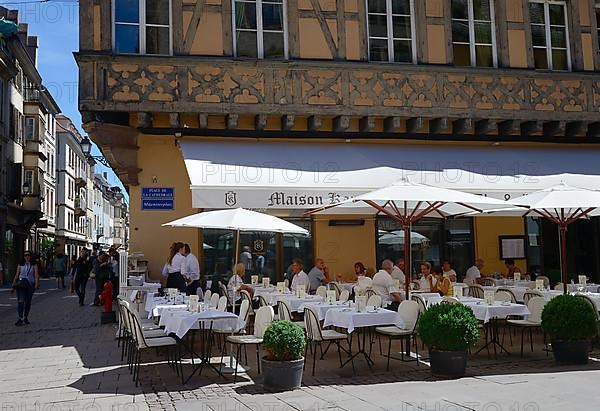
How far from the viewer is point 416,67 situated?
48.6 feet

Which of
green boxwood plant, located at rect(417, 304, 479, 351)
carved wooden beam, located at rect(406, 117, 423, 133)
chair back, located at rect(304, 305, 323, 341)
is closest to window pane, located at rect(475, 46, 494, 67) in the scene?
carved wooden beam, located at rect(406, 117, 423, 133)

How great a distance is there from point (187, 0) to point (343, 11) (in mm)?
3547

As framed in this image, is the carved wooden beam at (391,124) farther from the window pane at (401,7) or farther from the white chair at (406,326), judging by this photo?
the white chair at (406,326)

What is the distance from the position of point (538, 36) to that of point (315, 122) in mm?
6435

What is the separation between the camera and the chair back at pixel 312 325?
878cm

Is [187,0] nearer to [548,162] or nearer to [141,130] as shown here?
[141,130]

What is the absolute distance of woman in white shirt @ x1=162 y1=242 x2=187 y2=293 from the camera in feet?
41.6

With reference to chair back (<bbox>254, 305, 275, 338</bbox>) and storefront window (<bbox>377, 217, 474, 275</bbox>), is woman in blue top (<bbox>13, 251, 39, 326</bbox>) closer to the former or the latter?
chair back (<bbox>254, 305, 275, 338</bbox>)

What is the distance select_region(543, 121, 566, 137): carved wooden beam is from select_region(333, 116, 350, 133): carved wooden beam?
5120 millimetres

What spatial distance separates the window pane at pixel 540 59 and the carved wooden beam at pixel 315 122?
5.87 m

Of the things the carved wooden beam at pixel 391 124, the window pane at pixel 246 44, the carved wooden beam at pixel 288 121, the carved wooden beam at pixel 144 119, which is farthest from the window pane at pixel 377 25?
the carved wooden beam at pixel 144 119

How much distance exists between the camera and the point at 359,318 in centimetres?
897

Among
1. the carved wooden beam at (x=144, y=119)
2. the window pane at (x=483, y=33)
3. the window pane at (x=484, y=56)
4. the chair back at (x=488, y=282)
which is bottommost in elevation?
the chair back at (x=488, y=282)

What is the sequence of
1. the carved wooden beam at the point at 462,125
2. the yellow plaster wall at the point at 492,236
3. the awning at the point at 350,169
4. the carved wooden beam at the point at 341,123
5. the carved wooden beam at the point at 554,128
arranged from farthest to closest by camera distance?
the yellow plaster wall at the point at 492,236, the carved wooden beam at the point at 554,128, the carved wooden beam at the point at 462,125, the carved wooden beam at the point at 341,123, the awning at the point at 350,169
